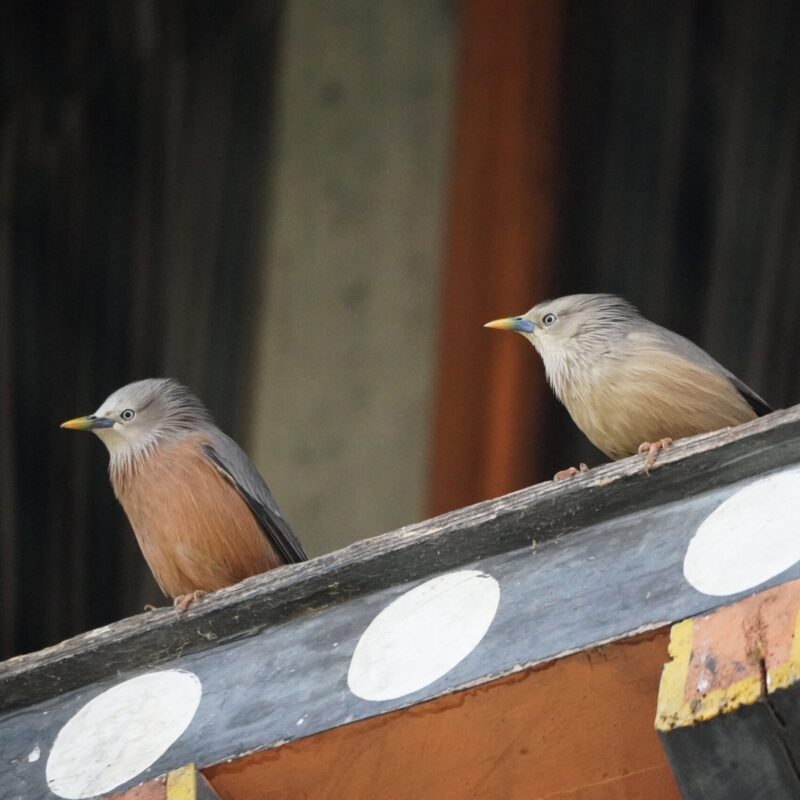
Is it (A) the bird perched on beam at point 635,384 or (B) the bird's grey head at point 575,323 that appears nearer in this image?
(A) the bird perched on beam at point 635,384

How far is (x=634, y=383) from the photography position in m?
4.30

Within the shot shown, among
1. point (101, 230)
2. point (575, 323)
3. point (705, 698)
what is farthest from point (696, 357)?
point (101, 230)

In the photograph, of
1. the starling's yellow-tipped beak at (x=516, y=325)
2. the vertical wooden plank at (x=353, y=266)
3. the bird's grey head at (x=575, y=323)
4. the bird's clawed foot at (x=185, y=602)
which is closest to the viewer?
the bird's clawed foot at (x=185, y=602)

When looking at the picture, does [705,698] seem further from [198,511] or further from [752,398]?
[198,511]

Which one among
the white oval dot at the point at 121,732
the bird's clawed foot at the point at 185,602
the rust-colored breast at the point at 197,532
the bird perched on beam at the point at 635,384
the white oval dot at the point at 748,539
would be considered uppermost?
the white oval dot at the point at 748,539

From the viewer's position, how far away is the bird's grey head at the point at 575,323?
4.62 meters

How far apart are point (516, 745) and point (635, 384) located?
5.26 ft

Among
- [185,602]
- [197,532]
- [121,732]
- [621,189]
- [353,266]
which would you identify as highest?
[621,189]

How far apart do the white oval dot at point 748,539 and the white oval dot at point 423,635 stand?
15.7 inches

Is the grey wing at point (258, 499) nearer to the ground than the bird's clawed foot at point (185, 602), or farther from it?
nearer to the ground

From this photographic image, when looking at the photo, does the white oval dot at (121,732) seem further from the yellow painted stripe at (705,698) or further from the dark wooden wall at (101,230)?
the dark wooden wall at (101,230)

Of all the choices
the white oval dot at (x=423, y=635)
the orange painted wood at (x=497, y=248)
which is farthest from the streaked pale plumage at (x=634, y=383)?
the white oval dot at (x=423, y=635)

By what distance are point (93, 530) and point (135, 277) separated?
90 centimetres

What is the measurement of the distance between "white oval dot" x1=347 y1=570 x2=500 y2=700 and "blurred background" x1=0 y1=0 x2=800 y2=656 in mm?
2547
